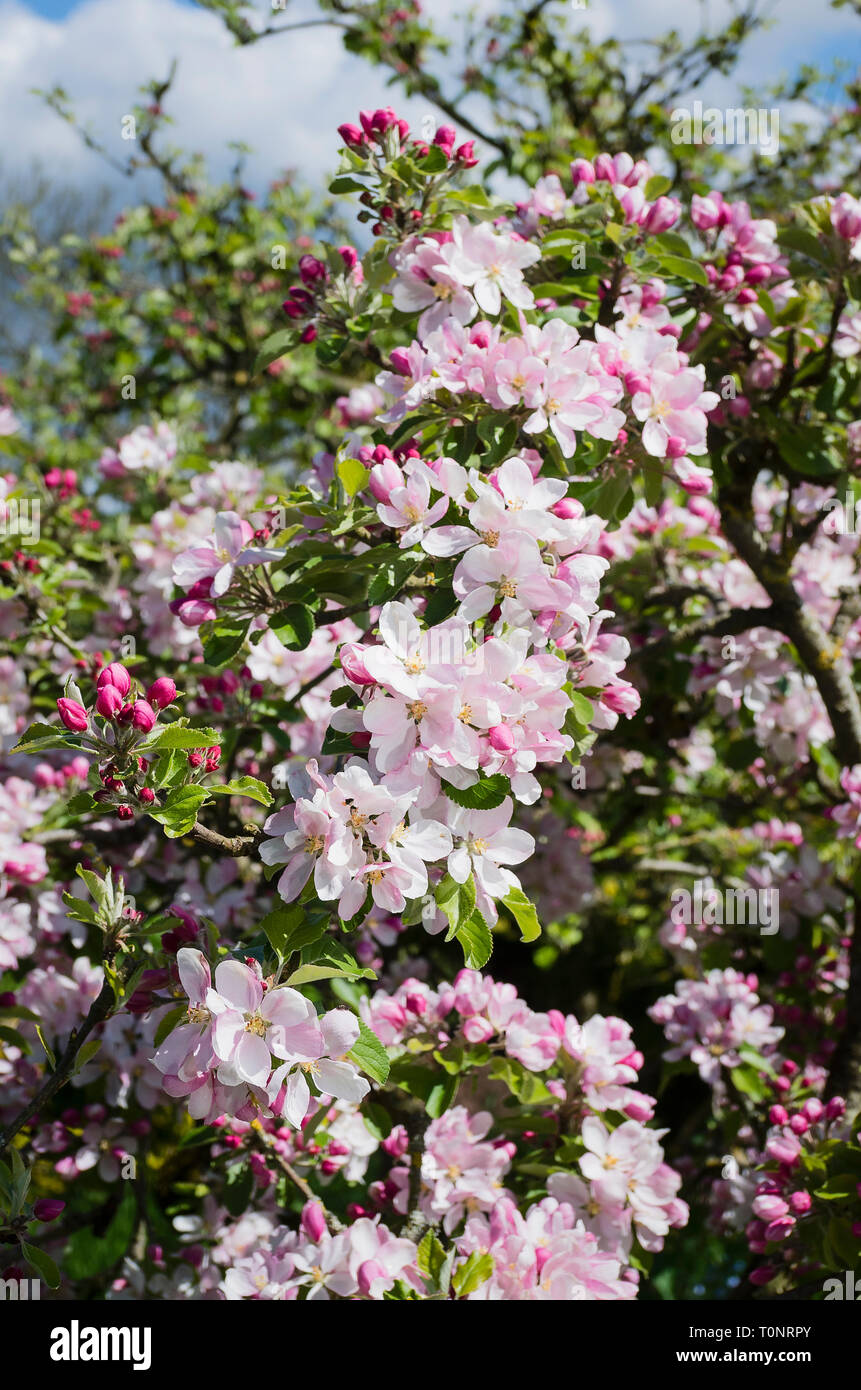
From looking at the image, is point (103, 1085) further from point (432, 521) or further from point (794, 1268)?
point (432, 521)

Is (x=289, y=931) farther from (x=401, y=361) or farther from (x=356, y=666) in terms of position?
(x=401, y=361)

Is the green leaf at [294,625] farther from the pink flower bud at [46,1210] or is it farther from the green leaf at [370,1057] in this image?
the pink flower bud at [46,1210]

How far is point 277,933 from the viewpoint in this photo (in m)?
1.18

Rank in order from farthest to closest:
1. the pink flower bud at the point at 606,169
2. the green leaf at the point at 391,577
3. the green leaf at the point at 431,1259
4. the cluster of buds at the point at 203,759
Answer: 1. the pink flower bud at the point at 606,169
2. the green leaf at the point at 431,1259
3. the green leaf at the point at 391,577
4. the cluster of buds at the point at 203,759

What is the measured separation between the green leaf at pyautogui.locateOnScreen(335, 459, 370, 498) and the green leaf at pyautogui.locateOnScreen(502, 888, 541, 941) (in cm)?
60

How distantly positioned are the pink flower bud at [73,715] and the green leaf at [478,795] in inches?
16.1

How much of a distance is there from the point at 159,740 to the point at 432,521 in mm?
439

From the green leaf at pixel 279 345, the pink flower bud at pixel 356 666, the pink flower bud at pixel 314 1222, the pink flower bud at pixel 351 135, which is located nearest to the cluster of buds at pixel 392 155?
the pink flower bud at pixel 351 135

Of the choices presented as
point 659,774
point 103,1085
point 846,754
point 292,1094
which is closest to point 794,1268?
point 846,754

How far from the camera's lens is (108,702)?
3.73 feet

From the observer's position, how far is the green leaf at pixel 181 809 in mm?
1157

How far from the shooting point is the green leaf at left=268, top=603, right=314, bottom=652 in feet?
4.88
